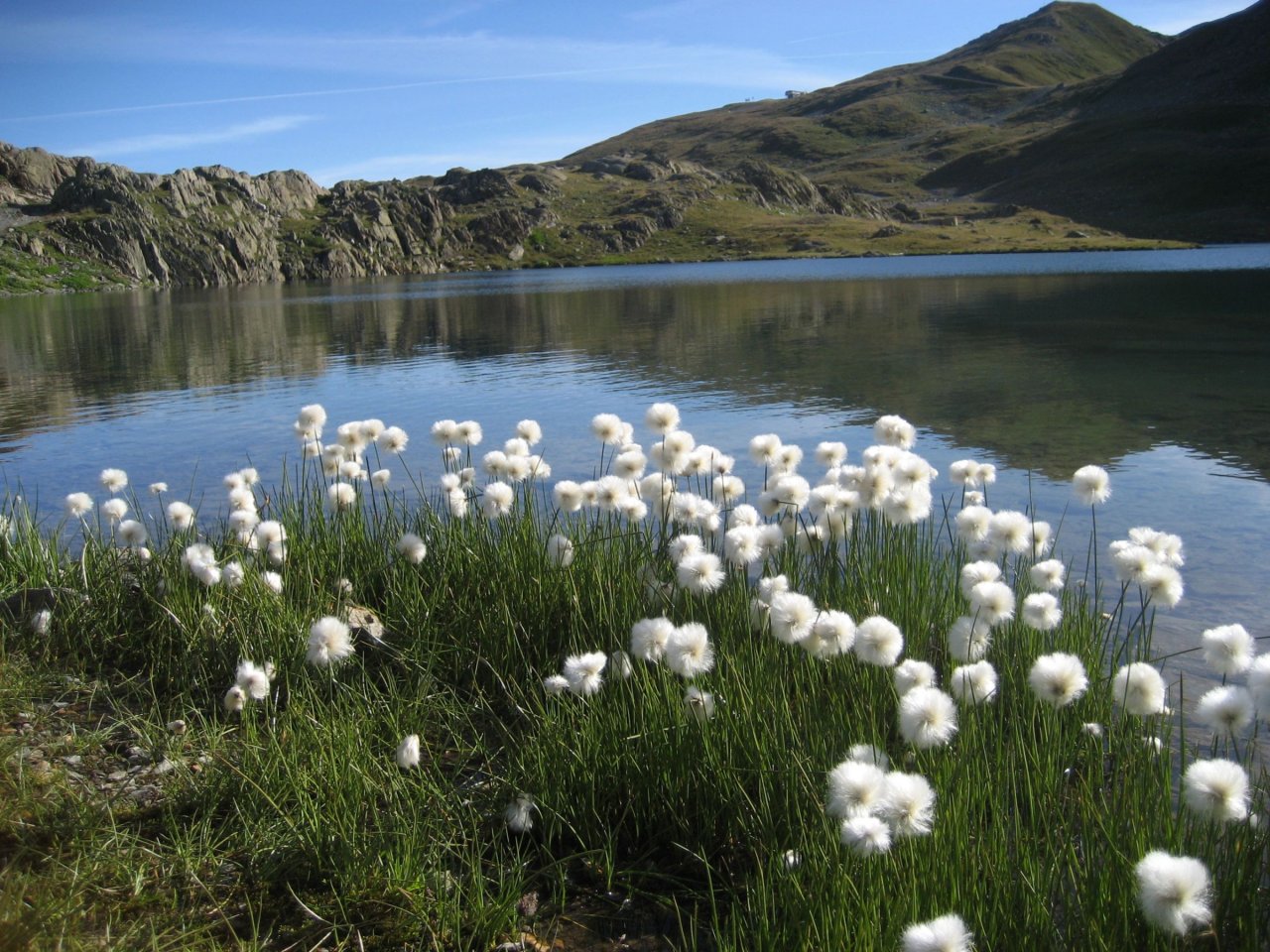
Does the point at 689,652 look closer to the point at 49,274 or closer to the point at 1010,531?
the point at 1010,531

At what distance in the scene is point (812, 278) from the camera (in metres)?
87.0

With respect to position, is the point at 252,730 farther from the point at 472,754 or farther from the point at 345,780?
the point at 472,754

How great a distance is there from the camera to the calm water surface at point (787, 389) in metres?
14.1

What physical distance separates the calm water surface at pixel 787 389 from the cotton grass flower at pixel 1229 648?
3.57 m

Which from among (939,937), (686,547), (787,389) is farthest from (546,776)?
(787,389)

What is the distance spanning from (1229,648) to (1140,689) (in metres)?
0.38

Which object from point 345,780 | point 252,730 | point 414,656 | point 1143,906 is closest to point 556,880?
point 345,780

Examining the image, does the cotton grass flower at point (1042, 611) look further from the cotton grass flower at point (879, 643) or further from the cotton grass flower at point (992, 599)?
the cotton grass flower at point (879, 643)

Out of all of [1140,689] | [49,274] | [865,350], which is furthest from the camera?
[49,274]

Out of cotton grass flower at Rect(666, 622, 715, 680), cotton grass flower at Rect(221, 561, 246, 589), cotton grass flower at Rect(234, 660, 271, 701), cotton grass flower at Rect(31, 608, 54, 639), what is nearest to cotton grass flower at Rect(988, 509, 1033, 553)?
cotton grass flower at Rect(666, 622, 715, 680)

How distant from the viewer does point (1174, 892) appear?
2.51 meters

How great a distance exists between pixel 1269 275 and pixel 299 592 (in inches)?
2589

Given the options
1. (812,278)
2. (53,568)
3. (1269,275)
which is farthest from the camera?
(812,278)

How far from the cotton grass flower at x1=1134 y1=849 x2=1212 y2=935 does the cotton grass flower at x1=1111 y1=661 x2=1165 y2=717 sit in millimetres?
1264
